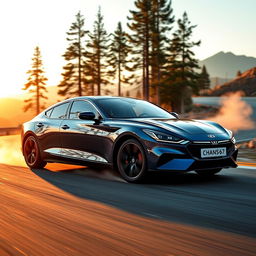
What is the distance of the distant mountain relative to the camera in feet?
431

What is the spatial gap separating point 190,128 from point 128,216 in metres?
2.68

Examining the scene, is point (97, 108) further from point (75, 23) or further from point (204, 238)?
point (75, 23)

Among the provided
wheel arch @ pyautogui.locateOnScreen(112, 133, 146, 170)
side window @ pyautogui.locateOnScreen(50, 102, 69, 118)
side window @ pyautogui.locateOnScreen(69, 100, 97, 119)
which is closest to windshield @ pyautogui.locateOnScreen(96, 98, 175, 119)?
side window @ pyautogui.locateOnScreen(69, 100, 97, 119)

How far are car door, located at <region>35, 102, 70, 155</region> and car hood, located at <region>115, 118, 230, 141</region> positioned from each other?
1.92 m

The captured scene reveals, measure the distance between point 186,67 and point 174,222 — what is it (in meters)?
Result: 61.5

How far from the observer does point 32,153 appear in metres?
9.71

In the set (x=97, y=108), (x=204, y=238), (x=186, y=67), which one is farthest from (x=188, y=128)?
(x=186, y=67)

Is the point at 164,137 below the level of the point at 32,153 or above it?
above

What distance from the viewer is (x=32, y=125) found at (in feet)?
32.1

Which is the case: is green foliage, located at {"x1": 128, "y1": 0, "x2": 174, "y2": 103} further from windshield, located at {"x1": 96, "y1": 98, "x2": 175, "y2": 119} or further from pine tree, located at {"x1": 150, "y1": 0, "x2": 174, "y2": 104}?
windshield, located at {"x1": 96, "y1": 98, "x2": 175, "y2": 119}

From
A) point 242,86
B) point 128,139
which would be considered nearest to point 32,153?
point 128,139

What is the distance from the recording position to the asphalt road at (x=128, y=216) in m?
3.76

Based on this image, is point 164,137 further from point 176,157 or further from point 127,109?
point 127,109

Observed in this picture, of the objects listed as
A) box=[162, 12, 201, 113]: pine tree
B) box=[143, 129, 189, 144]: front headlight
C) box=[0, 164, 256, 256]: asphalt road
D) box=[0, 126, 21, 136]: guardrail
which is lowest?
box=[0, 164, 256, 256]: asphalt road
